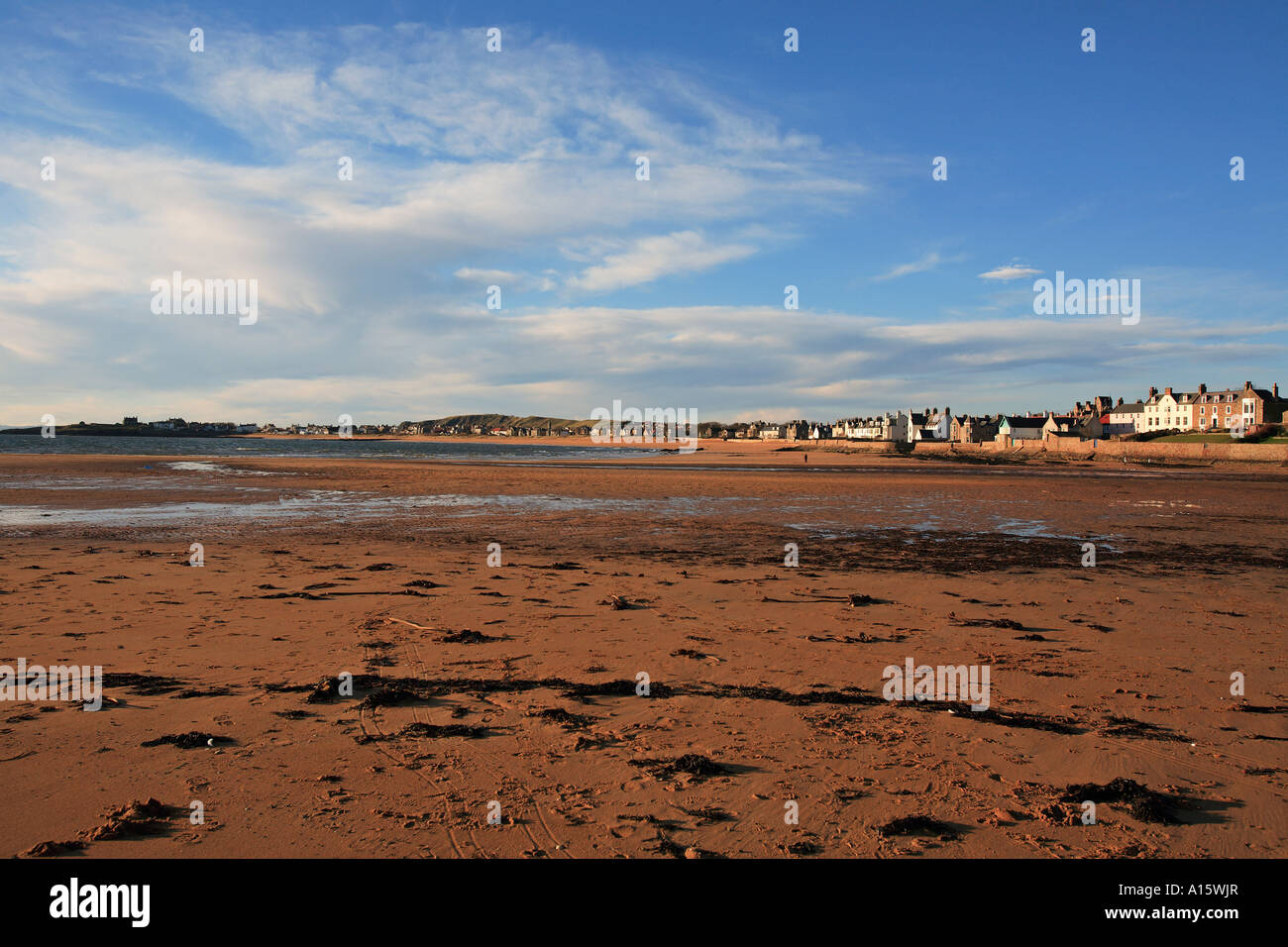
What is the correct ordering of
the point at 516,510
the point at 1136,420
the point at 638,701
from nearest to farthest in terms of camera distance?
the point at 638,701, the point at 516,510, the point at 1136,420

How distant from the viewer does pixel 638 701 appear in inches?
265

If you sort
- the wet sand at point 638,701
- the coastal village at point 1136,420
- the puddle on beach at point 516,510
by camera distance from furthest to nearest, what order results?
the coastal village at point 1136,420, the puddle on beach at point 516,510, the wet sand at point 638,701

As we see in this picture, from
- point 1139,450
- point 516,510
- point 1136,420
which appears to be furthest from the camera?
point 1136,420

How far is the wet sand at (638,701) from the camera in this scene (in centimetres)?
441

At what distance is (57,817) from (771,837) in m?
4.58

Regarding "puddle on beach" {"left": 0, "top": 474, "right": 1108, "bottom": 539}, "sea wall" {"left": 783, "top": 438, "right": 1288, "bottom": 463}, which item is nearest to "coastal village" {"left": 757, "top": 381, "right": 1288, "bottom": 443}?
"sea wall" {"left": 783, "top": 438, "right": 1288, "bottom": 463}

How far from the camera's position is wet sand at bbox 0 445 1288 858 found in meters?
4.41

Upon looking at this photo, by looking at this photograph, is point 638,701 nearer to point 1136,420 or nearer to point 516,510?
point 516,510

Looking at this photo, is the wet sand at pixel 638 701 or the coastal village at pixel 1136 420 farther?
the coastal village at pixel 1136 420

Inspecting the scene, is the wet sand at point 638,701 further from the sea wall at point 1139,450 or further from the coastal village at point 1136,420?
the coastal village at point 1136,420

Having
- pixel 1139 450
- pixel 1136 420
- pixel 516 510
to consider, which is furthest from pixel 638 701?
pixel 1136 420

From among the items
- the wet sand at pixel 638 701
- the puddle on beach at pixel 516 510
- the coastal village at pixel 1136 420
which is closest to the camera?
the wet sand at pixel 638 701

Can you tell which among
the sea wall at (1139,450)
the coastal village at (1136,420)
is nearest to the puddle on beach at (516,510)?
the sea wall at (1139,450)

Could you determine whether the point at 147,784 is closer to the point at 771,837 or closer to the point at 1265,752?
the point at 771,837
